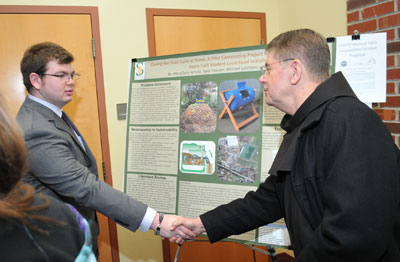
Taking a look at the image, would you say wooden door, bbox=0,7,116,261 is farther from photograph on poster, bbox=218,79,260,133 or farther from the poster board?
photograph on poster, bbox=218,79,260,133

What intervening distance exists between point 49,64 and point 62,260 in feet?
5.02

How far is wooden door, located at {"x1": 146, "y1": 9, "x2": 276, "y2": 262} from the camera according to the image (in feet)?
9.31

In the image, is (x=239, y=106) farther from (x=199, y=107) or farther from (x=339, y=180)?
(x=339, y=180)

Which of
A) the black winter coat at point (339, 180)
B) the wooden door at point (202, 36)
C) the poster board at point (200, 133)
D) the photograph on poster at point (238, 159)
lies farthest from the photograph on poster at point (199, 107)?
the wooden door at point (202, 36)

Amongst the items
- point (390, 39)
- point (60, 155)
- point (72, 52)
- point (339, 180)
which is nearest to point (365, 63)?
point (390, 39)

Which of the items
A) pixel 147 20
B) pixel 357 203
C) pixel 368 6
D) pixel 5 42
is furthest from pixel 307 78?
pixel 5 42

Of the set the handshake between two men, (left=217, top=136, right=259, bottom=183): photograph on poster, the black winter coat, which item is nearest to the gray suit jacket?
the handshake between two men

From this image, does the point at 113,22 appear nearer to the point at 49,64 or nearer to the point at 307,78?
the point at 49,64

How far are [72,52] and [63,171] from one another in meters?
1.44

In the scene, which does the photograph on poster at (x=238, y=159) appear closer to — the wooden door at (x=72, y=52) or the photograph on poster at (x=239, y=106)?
the photograph on poster at (x=239, y=106)

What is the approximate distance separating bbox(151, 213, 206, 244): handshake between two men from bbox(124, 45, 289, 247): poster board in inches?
5.5

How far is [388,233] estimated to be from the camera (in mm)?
1026

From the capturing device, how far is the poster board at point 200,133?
1867mm

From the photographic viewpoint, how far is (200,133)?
6.57 ft
